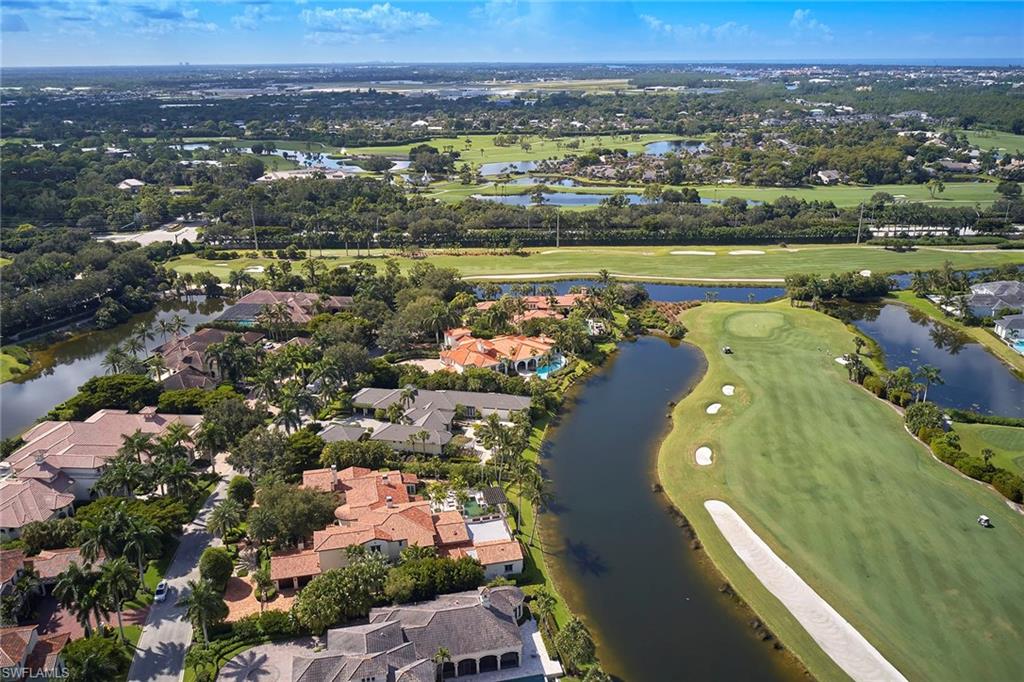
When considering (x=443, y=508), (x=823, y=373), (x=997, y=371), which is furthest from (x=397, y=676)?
(x=997, y=371)

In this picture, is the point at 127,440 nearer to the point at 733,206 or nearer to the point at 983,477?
the point at 983,477

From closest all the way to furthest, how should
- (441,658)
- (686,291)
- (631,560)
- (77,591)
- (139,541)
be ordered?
(441,658)
(77,591)
(139,541)
(631,560)
(686,291)

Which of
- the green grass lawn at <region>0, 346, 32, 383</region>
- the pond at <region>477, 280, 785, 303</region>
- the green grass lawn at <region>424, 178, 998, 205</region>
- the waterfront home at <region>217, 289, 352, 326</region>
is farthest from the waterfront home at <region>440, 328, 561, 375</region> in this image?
the green grass lawn at <region>424, 178, 998, 205</region>

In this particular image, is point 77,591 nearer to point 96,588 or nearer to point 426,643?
point 96,588

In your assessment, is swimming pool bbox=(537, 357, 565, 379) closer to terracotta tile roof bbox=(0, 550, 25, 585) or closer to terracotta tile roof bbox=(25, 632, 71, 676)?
terracotta tile roof bbox=(0, 550, 25, 585)

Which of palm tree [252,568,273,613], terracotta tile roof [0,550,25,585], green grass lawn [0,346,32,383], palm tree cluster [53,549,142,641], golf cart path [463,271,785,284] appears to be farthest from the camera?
golf cart path [463,271,785,284]

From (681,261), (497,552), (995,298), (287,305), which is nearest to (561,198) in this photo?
(681,261)
